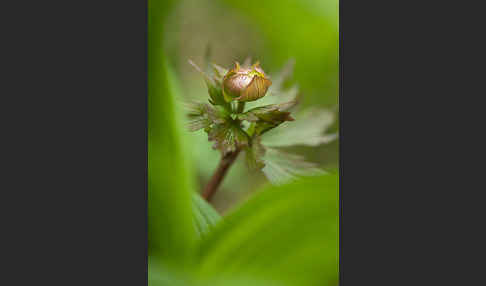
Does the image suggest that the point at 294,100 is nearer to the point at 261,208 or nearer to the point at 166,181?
the point at 261,208

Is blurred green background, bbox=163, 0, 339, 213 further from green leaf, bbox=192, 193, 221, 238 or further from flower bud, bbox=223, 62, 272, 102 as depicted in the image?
flower bud, bbox=223, 62, 272, 102

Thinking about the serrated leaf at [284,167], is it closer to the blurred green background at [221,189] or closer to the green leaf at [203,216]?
the blurred green background at [221,189]

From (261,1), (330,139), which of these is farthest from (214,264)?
(261,1)

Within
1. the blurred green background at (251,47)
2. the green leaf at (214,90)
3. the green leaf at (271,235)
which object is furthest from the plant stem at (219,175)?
the green leaf at (214,90)

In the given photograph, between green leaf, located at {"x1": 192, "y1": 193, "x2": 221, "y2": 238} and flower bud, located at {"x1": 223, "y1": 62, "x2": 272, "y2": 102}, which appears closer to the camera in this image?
flower bud, located at {"x1": 223, "y1": 62, "x2": 272, "y2": 102}

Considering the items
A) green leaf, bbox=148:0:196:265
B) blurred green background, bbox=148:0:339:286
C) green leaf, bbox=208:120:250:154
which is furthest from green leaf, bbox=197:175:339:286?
green leaf, bbox=208:120:250:154

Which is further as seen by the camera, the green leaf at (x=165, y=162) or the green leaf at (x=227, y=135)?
the green leaf at (x=165, y=162)
